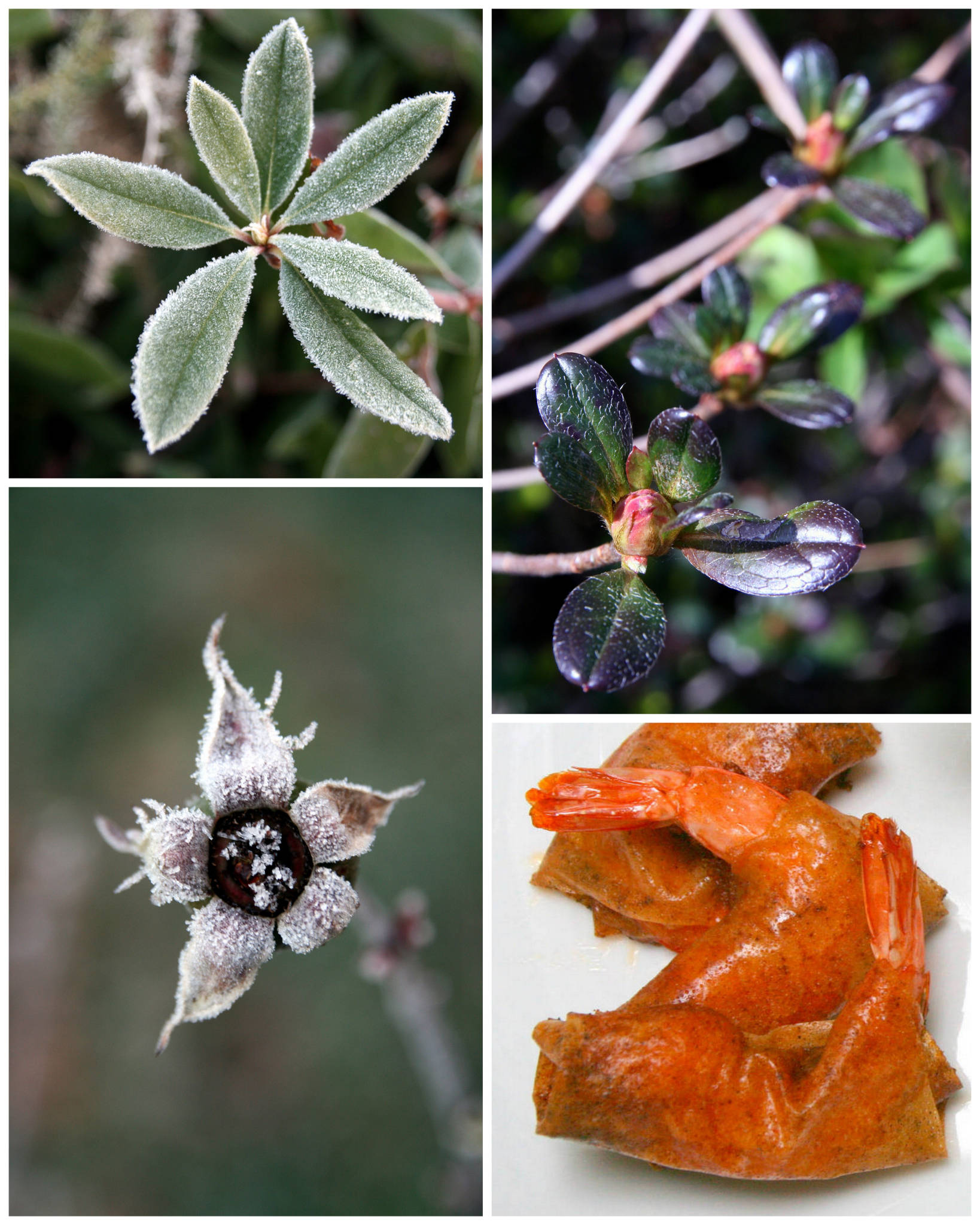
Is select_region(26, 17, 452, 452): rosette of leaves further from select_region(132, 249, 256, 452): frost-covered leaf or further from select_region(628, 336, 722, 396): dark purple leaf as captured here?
select_region(628, 336, 722, 396): dark purple leaf

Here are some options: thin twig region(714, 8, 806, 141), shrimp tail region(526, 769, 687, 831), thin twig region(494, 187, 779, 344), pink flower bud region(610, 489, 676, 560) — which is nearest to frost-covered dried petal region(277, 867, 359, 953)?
shrimp tail region(526, 769, 687, 831)

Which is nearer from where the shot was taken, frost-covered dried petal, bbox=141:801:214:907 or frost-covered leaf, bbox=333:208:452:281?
frost-covered dried petal, bbox=141:801:214:907

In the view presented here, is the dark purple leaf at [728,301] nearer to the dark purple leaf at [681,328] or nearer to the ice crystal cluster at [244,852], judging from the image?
the dark purple leaf at [681,328]

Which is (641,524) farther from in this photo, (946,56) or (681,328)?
(946,56)

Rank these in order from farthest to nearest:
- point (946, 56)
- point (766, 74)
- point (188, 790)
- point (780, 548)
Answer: point (188, 790), point (946, 56), point (766, 74), point (780, 548)

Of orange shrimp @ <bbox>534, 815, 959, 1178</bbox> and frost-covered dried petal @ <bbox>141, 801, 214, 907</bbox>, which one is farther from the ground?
frost-covered dried petal @ <bbox>141, 801, 214, 907</bbox>

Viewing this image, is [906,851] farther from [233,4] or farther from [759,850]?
[233,4]

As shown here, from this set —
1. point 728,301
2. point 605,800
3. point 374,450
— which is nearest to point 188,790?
point 374,450
